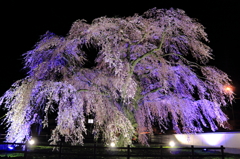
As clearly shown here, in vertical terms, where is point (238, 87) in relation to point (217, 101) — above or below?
above

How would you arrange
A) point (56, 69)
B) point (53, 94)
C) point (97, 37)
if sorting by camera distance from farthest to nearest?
point (56, 69) → point (97, 37) → point (53, 94)

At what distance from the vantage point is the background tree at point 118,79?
870cm

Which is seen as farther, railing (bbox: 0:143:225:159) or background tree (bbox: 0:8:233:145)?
background tree (bbox: 0:8:233:145)

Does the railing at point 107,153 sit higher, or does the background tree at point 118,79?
the background tree at point 118,79

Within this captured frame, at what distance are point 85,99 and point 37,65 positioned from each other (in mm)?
2791

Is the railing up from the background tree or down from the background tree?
down

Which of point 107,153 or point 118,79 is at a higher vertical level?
point 118,79

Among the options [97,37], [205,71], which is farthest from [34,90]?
[205,71]

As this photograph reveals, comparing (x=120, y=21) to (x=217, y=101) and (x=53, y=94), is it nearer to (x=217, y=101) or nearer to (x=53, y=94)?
(x=53, y=94)

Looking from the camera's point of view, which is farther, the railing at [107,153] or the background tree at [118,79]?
the background tree at [118,79]

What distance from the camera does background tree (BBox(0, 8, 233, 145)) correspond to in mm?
8695

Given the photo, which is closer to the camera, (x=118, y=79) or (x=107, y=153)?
(x=118, y=79)

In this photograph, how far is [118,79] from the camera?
9062 mm

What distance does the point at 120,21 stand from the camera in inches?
387
